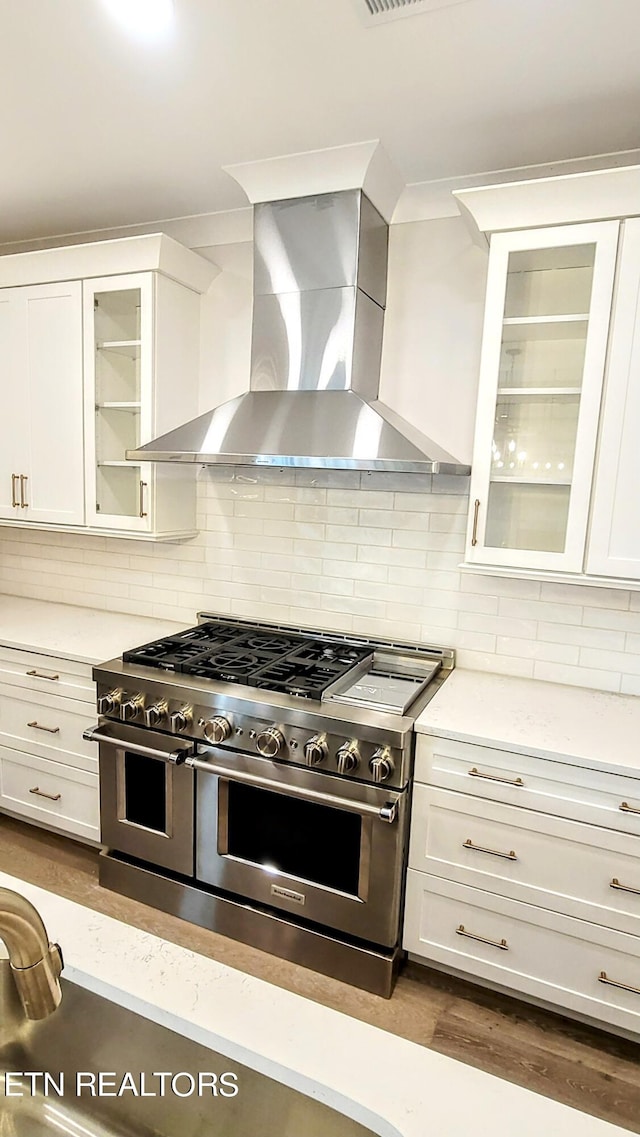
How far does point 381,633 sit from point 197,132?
1.94m

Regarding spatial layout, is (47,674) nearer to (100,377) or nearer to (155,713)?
(155,713)

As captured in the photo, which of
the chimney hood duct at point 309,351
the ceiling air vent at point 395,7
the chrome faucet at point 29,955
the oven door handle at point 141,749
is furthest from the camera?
the oven door handle at point 141,749

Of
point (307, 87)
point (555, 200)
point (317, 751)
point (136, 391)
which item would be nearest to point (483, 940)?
point (317, 751)

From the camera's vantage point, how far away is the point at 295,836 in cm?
217

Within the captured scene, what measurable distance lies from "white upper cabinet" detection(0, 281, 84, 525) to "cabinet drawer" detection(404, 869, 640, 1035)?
217cm

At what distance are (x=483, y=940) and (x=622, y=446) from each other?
1613mm

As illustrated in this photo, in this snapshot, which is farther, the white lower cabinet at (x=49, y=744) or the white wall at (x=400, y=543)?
the white lower cabinet at (x=49, y=744)

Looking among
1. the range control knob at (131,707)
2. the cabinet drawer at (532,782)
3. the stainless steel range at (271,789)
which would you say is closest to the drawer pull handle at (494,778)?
the cabinet drawer at (532,782)

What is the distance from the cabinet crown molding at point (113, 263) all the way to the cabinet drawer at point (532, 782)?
2.14 m

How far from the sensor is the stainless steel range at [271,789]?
203 centimetres

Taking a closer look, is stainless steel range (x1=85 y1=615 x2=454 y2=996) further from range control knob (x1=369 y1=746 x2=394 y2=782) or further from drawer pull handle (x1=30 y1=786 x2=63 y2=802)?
drawer pull handle (x1=30 y1=786 x2=63 y2=802)

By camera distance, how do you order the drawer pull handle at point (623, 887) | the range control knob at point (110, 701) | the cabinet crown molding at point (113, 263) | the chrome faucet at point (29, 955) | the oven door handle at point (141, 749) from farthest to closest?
the cabinet crown molding at point (113, 263) → the range control knob at point (110, 701) → the oven door handle at point (141, 749) → the drawer pull handle at point (623, 887) → the chrome faucet at point (29, 955)

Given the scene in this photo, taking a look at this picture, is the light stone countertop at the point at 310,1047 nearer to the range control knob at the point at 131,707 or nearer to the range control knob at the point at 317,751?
the range control knob at the point at 317,751

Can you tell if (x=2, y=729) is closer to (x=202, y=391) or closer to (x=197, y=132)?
(x=202, y=391)
